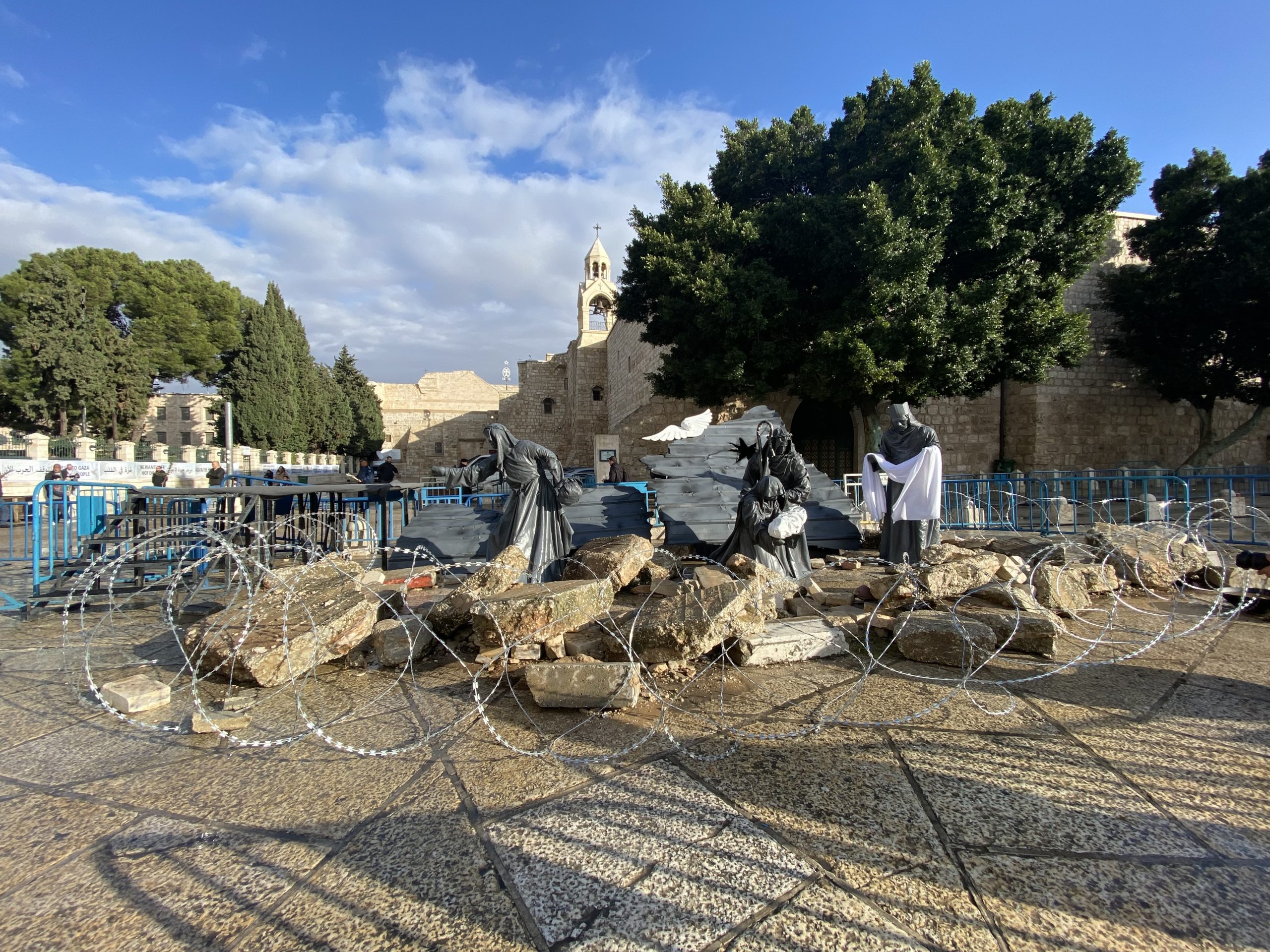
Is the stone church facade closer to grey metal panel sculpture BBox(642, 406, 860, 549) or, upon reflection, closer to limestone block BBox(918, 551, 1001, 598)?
grey metal panel sculpture BBox(642, 406, 860, 549)

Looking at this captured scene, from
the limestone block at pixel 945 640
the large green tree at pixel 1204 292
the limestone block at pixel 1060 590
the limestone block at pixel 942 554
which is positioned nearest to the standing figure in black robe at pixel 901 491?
the limestone block at pixel 942 554

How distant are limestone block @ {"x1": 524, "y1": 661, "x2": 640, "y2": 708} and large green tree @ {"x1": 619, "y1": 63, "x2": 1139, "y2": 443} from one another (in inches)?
481

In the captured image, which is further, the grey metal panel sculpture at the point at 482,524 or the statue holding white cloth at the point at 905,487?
the grey metal panel sculpture at the point at 482,524

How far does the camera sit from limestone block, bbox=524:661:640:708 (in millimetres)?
3070

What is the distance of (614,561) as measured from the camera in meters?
4.97

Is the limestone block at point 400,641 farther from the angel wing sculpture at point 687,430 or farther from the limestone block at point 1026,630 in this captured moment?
the angel wing sculpture at point 687,430

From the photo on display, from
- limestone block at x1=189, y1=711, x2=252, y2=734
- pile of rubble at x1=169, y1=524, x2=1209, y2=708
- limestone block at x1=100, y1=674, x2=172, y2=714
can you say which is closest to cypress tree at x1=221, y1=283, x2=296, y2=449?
pile of rubble at x1=169, y1=524, x2=1209, y2=708

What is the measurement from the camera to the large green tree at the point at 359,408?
129ft

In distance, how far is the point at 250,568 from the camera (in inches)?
268

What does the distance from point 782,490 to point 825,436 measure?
16.1m

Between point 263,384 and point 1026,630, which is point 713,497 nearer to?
point 1026,630

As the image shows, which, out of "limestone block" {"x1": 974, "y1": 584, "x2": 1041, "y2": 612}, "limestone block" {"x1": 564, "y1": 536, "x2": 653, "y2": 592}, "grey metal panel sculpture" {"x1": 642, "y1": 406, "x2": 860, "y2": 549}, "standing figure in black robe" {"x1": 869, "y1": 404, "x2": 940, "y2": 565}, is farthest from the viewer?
"grey metal panel sculpture" {"x1": 642, "y1": 406, "x2": 860, "y2": 549}

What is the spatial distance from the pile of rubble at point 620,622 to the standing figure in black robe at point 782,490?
489 millimetres

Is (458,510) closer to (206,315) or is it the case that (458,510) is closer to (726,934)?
(726,934)
